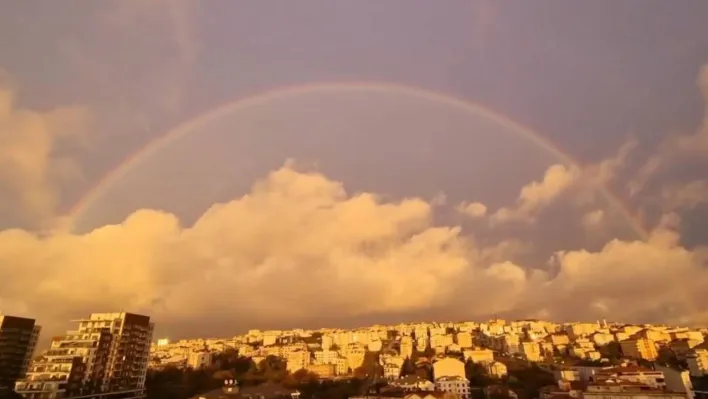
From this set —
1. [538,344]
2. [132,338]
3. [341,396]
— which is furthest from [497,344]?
[132,338]

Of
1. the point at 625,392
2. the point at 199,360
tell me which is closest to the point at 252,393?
the point at 199,360

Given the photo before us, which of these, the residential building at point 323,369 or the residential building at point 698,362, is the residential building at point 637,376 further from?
the residential building at point 323,369

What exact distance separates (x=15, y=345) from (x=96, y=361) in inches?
374

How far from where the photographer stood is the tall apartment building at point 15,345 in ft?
106

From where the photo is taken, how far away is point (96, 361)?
2814 centimetres

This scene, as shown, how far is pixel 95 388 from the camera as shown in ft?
90.5

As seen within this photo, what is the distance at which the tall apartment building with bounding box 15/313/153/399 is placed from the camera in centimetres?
2591

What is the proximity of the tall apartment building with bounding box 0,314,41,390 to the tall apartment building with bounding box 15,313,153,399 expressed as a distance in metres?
6.60

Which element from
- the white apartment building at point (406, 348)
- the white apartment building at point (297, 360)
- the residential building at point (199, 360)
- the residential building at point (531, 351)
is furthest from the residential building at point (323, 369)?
the residential building at point (531, 351)

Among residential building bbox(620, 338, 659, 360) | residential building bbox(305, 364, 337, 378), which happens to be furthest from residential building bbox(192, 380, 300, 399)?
residential building bbox(620, 338, 659, 360)

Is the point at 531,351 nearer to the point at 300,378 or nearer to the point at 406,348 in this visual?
the point at 406,348

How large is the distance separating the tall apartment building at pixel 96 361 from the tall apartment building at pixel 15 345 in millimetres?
6596

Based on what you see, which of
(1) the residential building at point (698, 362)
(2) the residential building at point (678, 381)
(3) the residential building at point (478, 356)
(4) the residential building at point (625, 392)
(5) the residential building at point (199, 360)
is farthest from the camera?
(5) the residential building at point (199, 360)

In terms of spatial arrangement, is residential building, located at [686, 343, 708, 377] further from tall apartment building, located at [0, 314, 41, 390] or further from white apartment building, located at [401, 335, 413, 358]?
tall apartment building, located at [0, 314, 41, 390]
